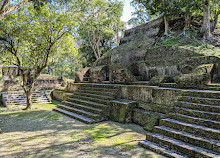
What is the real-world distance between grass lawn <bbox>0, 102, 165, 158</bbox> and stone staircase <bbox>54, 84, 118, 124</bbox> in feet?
1.41

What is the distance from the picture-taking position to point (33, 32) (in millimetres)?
7969

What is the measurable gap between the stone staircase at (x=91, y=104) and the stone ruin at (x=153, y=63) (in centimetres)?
107

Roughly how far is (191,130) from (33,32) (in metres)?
8.49

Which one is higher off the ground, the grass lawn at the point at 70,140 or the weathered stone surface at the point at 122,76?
the weathered stone surface at the point at 122,76

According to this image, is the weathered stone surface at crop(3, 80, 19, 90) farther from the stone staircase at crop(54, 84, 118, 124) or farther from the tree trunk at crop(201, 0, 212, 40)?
the tree trunk at crop(201, 0, 212, 40)

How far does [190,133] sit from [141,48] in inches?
286

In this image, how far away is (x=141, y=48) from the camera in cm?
995

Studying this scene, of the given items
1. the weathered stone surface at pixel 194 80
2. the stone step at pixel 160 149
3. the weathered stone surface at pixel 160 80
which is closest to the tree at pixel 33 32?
the weathered stone surface at pixel 160 80

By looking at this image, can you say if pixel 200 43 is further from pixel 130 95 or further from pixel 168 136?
pixel 168 136

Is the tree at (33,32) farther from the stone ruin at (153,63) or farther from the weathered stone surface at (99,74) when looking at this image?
the stone ruin at (153,63)

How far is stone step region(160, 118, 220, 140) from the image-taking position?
317cm

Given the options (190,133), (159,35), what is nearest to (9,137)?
(190,133)

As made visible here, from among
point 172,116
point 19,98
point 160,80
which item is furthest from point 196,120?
point 19,98

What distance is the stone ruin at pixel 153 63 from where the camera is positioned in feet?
17.7
